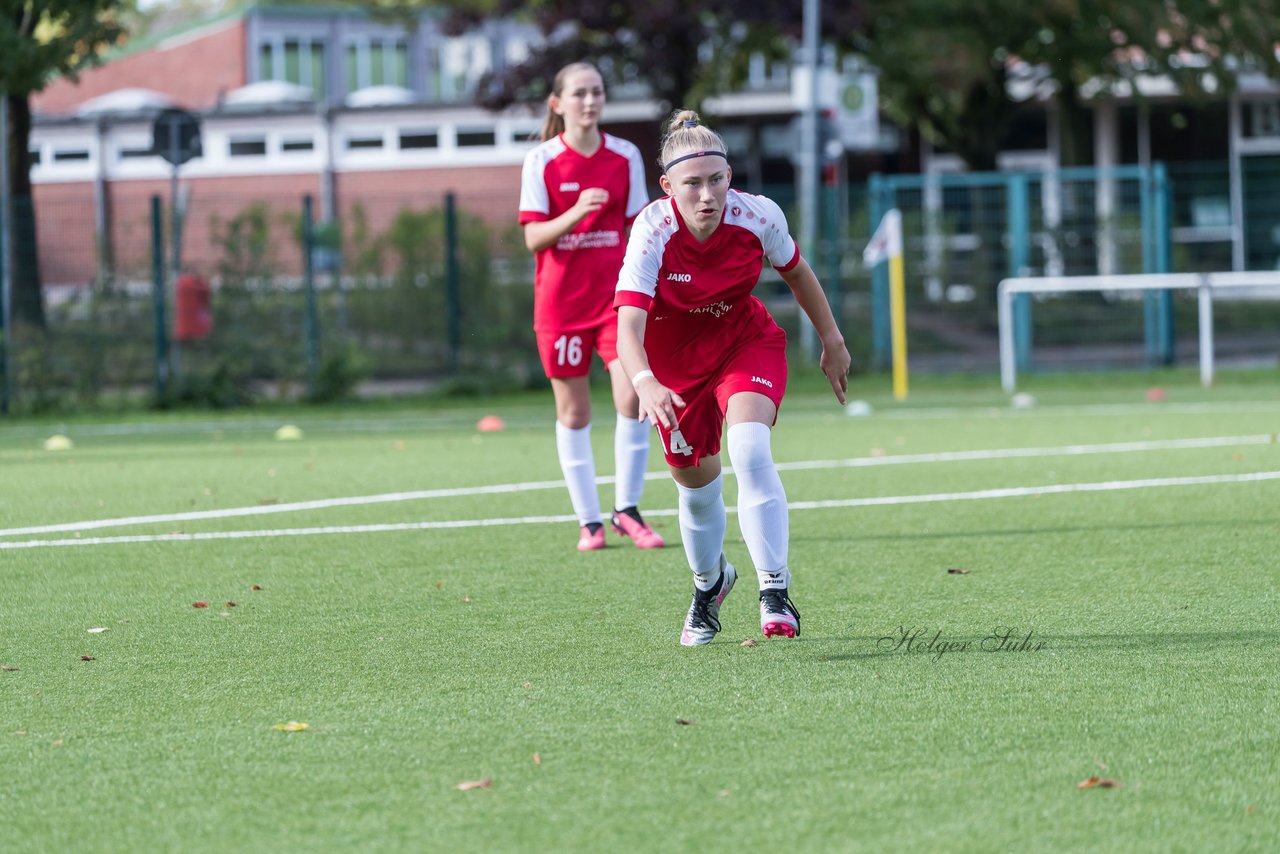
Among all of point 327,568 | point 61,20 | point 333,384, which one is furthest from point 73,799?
point 61,20

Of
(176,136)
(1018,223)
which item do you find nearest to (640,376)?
(176,136)

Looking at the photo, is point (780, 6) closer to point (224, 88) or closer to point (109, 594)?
point (109, 594)

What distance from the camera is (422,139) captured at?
4453 cm

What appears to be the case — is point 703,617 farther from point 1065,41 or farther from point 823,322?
point 1065,41

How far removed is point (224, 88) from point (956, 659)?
51.4 metres

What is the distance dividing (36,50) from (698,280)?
14118 mm

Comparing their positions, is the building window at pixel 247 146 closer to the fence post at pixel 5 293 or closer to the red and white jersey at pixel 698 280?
the fence post at pixel 5 293

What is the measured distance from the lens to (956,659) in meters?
5.05

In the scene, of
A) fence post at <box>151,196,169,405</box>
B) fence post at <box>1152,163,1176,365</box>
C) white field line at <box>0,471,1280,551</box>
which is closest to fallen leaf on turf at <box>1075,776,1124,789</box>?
white field line at <box>0,471,1280,551</box>

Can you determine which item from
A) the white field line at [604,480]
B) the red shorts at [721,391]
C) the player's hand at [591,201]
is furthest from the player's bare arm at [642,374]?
the white field line at [604,480]

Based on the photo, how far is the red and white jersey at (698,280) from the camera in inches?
211

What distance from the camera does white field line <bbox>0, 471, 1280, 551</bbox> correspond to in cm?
807

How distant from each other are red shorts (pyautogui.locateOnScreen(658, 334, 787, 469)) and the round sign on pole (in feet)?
42.2

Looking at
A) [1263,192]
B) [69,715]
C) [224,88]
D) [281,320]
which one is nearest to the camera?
[69,715]
